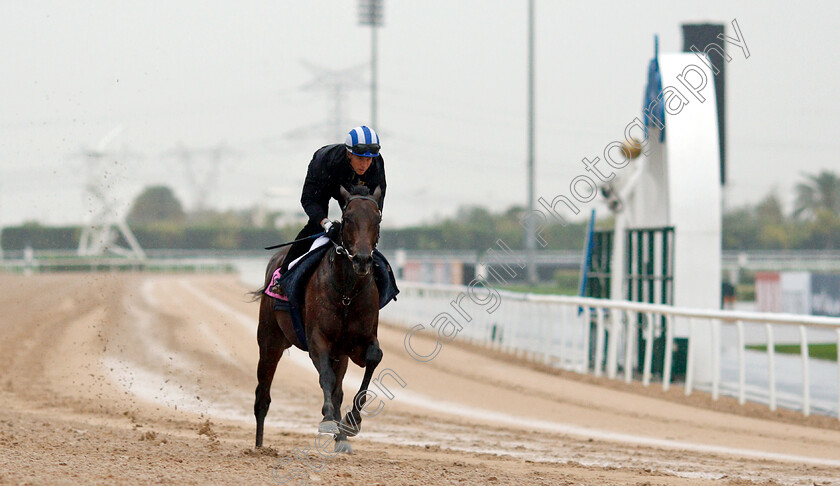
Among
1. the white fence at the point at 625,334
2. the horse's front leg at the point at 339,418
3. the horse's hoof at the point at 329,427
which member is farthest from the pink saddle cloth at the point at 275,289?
the white fence at the point at 625,334

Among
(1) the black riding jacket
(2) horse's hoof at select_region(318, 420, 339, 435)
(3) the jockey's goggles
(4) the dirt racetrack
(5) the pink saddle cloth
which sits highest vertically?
(3) the jockey's goggles

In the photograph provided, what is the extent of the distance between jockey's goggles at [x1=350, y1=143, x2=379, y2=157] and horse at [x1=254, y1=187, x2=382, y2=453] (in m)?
0.26

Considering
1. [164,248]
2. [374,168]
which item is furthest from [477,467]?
[164,248]

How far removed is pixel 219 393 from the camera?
1234 centimetres

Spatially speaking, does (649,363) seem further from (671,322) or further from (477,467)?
(477,467)

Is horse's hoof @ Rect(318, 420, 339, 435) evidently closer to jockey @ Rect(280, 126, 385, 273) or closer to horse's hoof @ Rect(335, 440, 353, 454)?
horse's hoof @ Rect(335, 440, 353, 454)

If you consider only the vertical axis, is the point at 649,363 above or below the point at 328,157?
below

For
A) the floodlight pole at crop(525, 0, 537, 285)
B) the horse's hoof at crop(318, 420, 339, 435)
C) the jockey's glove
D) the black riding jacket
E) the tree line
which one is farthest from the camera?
the tree line

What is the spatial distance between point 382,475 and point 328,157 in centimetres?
227

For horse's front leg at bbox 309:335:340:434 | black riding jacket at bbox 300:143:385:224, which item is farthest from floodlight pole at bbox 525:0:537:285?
horse's front leg at bbox 309:335:340:434

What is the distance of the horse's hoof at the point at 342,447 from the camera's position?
689 cm

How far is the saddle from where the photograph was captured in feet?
23.0

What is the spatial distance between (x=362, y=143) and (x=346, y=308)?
3.55 ft

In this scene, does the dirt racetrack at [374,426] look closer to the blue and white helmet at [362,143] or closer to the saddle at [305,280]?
the saddle at [305,280]
